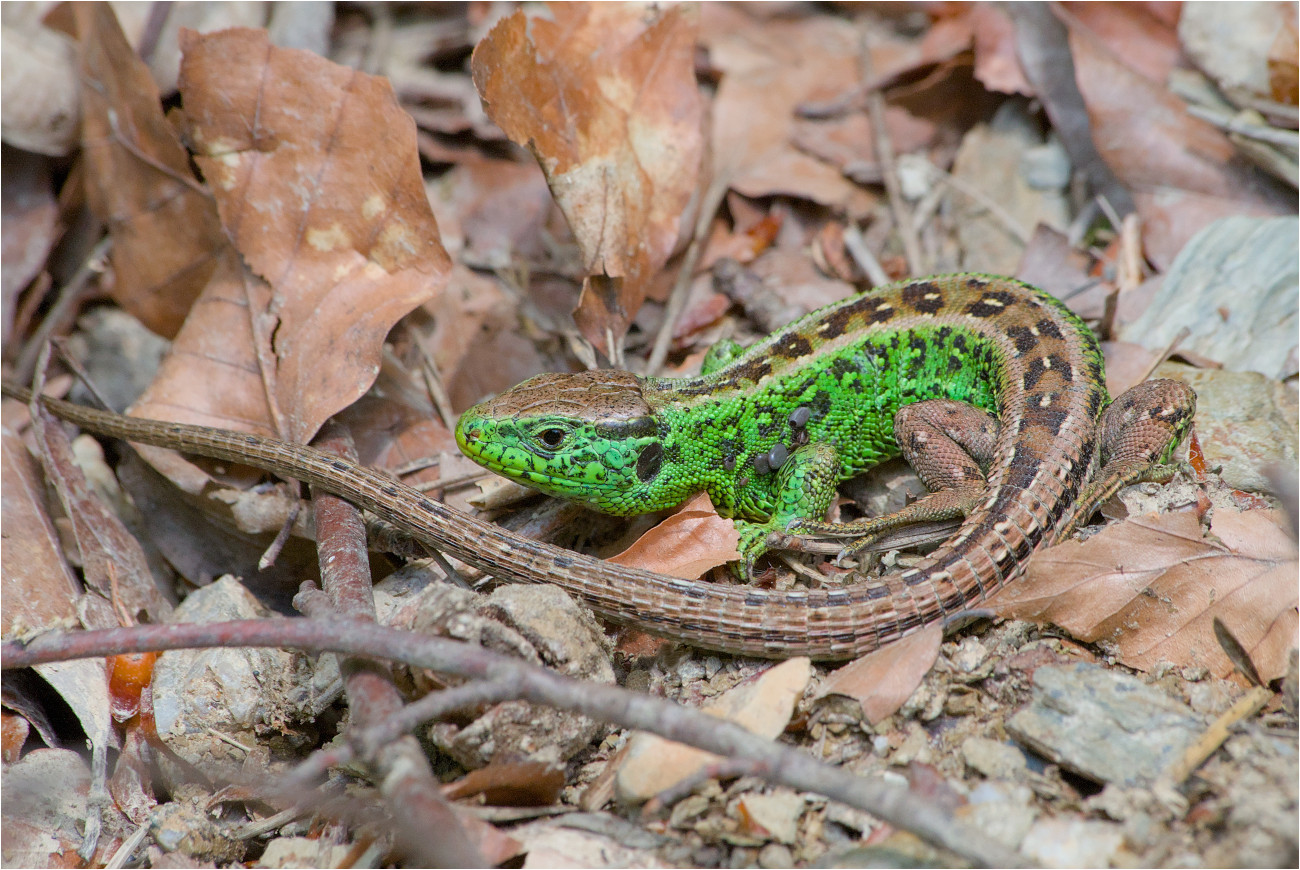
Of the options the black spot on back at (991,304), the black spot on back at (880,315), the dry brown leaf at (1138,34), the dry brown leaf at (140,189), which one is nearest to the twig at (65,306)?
the dry brown leaf at (140,189)

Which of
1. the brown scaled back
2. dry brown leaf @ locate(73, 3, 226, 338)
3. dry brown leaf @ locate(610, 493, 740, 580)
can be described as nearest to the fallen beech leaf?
dry brown leaf @ locate(73, 3, 226, 338)

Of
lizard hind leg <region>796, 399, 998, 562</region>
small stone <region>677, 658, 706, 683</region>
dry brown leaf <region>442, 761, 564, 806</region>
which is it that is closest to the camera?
dry brown leaf <region>442, 761, 564, 806</region>

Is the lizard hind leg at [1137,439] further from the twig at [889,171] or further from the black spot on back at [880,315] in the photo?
the twig at [889,171]

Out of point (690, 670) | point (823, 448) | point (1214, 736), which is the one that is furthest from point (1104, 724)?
point (823, 448)

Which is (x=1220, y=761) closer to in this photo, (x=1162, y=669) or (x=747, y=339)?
(x=1162, y=669)

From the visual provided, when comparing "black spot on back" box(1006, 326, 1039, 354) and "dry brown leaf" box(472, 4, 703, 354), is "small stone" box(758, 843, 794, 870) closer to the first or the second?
"black spot on back" box(1006, 326, 1039, 354)
